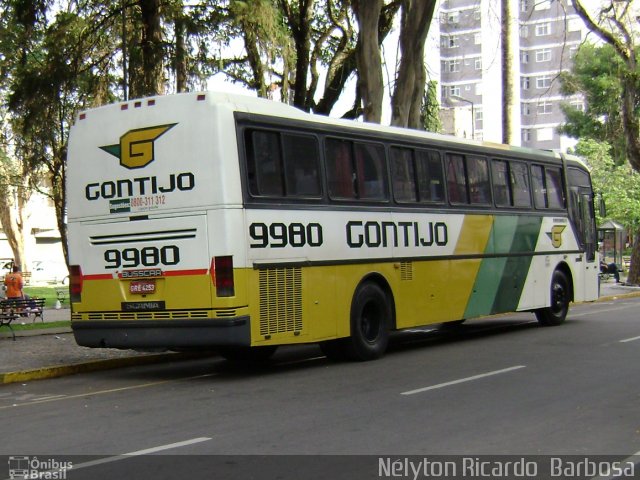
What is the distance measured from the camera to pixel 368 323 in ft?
46.0

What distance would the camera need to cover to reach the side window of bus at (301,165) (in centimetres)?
1258

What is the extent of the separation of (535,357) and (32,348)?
8.42 meters

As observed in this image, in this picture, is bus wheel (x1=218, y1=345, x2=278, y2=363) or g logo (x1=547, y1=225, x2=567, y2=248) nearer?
bus wheel (x1=218, y1=345, x2=278, y2=363)

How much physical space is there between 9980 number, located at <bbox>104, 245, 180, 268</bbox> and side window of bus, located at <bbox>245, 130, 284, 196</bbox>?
1316mm

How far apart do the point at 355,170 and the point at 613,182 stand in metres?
44.4

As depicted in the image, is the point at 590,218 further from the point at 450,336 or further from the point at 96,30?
the point at 96,30

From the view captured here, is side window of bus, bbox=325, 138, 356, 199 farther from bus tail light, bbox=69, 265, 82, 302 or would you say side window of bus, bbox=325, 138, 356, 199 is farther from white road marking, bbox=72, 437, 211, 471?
white road marking, bbox=72, 437, 211, 471

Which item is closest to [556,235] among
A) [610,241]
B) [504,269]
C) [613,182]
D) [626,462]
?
[504,269]

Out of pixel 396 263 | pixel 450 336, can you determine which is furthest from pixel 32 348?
pixel 450 336

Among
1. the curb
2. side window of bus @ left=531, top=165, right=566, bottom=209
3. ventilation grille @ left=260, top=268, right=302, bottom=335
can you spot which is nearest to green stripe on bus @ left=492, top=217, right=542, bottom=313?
side window of bus @ left=531, top=165, right=566, bottom=209

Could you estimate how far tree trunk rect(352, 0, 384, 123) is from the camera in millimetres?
19406

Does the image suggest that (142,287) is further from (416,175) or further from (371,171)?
(416,175)

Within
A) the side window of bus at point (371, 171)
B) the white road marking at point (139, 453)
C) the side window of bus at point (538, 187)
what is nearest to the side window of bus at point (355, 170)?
the side window of bus at point (371, 171)

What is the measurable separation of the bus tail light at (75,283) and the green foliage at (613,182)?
42.2m
